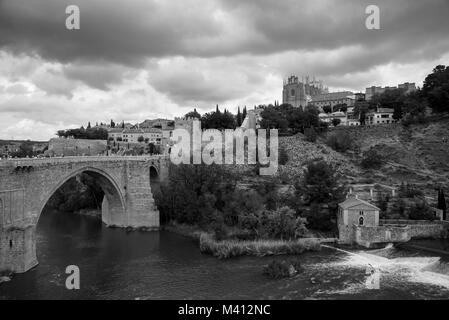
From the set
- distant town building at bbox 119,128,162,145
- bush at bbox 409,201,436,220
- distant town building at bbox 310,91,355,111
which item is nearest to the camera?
bush at bbox 409,201,436,220

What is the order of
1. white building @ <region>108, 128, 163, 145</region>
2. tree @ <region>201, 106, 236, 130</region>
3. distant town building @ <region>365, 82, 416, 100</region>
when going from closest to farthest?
tree @ <region>201, 106, 236, 130</region>
white building @ <region>108, 128, 163, 145</region>
distant town building @ <region>365, 82, 416, 100</region>

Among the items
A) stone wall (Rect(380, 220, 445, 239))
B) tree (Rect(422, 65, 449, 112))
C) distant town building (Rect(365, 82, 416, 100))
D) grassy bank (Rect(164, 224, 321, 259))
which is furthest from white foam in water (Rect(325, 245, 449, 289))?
distant town building (Rect(365, 82, 416, 100))

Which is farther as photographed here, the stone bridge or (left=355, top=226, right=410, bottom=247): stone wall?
(left=355, top=226, right=410, bottom=247): stone wall

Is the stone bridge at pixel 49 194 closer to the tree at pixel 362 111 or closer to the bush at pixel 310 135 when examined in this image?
the bush at pixel 310 135

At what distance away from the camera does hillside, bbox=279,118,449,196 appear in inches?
1411

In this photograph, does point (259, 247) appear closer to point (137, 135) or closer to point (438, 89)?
point (438, 89)

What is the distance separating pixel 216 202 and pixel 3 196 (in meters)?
14.3

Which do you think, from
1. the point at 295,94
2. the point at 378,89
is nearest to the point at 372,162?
the point at 378,89

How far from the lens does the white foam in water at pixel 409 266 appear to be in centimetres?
1767

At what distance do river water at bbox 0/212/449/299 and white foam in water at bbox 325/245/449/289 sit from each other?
43mm

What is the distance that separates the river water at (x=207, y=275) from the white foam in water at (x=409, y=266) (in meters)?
0.04

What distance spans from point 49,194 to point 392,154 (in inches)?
1300

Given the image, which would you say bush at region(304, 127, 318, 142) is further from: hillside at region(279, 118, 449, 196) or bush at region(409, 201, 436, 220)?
bush at region(409, 201, 436, 220)
